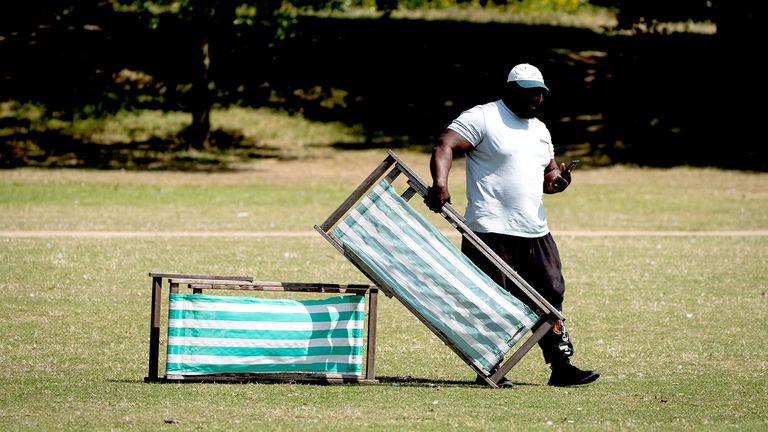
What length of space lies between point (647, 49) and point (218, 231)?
65.5 feet

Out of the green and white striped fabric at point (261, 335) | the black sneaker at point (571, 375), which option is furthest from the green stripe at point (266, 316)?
the black sneaker at point (571, 375)

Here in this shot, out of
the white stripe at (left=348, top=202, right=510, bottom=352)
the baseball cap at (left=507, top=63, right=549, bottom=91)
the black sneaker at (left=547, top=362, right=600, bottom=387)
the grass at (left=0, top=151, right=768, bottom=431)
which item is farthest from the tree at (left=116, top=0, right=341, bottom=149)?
the black sneaker at (left=547, top=362, right=600, bottom=387)

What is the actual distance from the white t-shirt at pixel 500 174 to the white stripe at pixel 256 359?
1.26m

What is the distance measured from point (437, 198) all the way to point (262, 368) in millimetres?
1605

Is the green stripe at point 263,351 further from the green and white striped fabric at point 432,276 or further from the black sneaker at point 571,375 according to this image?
the black sneaker at point 571,375

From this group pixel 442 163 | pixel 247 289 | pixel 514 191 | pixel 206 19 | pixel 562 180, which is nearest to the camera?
pixel 442 163

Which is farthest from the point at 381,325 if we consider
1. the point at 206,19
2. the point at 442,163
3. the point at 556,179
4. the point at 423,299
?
the point at 206,19

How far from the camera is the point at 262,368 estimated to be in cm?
768

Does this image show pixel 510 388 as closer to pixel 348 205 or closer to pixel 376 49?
pixel 348 205

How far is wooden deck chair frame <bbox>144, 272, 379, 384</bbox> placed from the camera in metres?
7.59

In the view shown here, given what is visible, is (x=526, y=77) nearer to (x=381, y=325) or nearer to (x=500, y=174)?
(x=500, y=174)

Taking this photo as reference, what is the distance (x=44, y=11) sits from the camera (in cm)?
3191

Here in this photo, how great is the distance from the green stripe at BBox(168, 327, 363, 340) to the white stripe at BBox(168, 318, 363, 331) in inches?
0.8

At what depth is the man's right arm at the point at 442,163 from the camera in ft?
24.7
